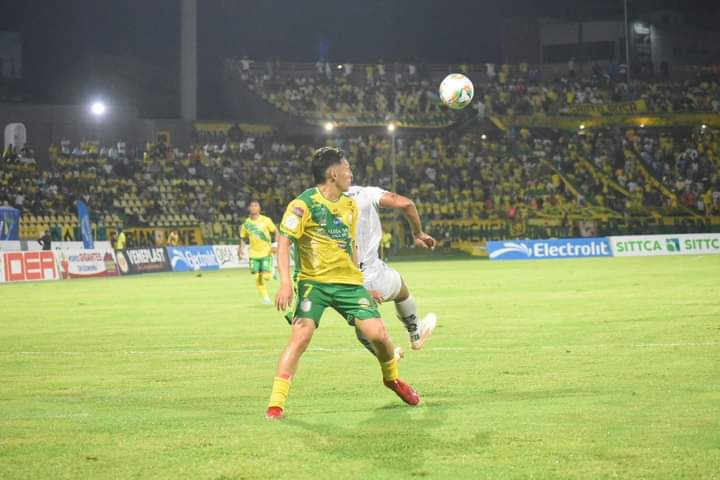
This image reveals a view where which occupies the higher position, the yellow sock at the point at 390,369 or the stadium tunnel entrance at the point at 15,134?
the stadium tunnel entrance at the point at 15,134

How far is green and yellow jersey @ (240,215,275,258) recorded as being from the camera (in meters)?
25.2

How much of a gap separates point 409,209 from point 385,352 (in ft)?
4.44

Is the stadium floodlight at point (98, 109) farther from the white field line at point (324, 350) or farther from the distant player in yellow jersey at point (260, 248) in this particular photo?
the white field line at point (324, 350)

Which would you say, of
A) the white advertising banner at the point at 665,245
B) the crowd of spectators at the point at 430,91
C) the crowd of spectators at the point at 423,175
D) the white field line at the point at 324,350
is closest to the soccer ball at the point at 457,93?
the white field line at the point at 324,350

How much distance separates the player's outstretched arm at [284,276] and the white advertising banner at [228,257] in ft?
122

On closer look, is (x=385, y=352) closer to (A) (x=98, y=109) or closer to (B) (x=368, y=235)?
(B) (x=368, y=235)

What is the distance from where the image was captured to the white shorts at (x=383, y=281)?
11.5 metres

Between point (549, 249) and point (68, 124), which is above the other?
point (68, 124)

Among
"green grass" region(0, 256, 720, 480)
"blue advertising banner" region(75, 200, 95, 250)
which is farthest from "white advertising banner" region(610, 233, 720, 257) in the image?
"green grass" region(0, 256, 720, 480)

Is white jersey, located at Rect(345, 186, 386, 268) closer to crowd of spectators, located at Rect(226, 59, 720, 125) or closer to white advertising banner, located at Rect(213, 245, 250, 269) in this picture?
white advertising banner, located at Rect(213, 245, 250, 269)

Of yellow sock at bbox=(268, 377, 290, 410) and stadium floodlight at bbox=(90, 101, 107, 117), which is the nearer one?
yellow sock at bbox=(268, 377, 290, 410)

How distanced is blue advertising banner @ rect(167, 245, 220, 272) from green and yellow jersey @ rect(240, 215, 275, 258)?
19.3 metres

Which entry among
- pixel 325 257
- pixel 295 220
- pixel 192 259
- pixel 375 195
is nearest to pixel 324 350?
pixel 375 195

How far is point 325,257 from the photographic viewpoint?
9250mm
